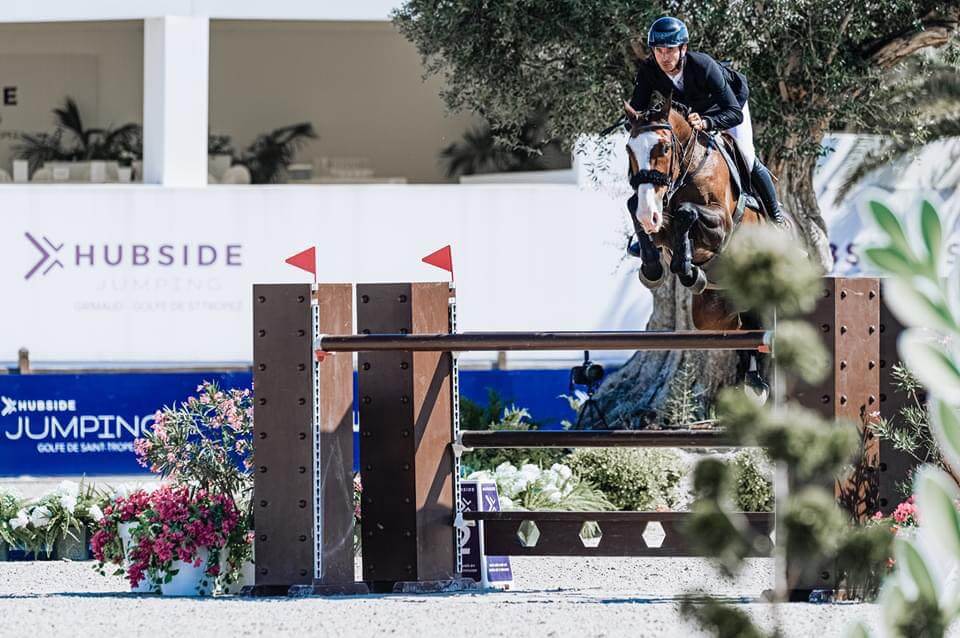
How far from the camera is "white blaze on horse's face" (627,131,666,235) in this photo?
7.09 m

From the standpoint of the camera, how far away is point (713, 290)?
8.11 metres

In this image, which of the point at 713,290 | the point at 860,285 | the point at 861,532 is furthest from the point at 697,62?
the point at 861,532

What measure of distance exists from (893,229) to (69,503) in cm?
700

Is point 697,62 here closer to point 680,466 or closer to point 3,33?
point 680,466

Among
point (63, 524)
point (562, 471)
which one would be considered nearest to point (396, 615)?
point (63, 524)

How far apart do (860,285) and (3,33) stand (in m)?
20.1

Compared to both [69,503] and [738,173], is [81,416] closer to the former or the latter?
[69,503]

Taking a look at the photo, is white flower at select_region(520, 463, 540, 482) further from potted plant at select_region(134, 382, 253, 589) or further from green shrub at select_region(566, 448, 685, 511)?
potted plant at select_region(134, 382, 253, 589)

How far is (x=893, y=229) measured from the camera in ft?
8.08

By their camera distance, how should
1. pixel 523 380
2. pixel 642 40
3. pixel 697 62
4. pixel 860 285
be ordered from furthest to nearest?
1. pixel 523 380
2. pixel 642 40
3. pixel 697 62
4. pixel 860 285

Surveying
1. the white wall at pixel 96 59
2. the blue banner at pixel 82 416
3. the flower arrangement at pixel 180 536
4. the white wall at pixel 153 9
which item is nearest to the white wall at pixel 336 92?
the white wall at pixel 96 59

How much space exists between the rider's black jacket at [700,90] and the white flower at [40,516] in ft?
13.2

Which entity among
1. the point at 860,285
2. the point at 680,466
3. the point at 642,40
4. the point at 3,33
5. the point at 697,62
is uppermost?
the point at 3,33

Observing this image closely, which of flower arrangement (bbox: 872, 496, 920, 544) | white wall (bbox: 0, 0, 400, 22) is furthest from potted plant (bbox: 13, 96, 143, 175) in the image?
flower arrangement (bbox: 872, 496, 920, 544)
